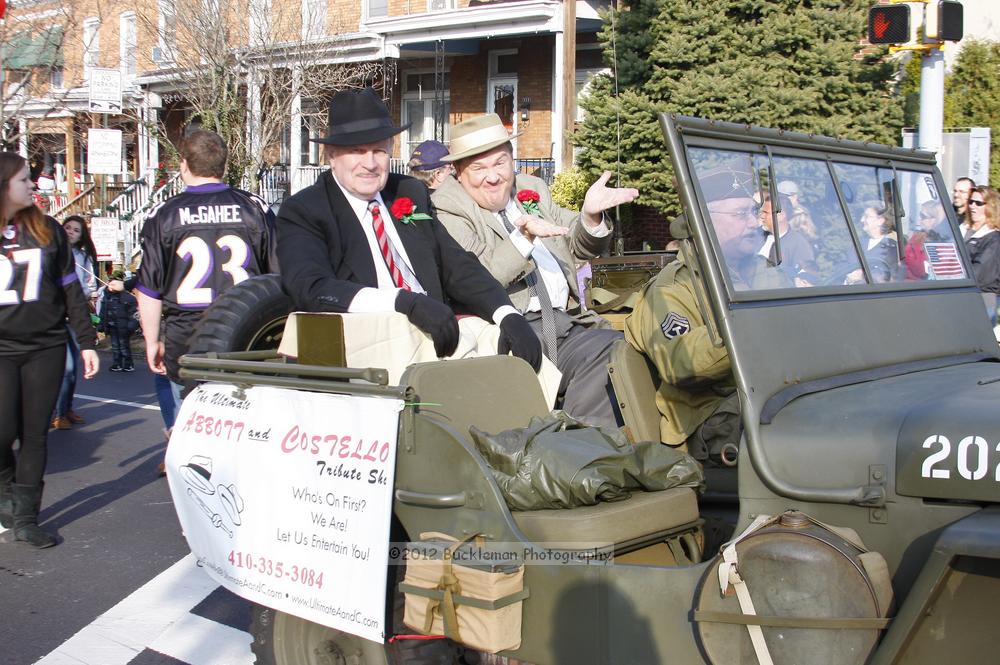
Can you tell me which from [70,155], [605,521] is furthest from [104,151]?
[605,521]

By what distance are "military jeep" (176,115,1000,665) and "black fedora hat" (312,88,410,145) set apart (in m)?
1.11

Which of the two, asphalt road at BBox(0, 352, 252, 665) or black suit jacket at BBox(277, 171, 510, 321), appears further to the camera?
asphalt road at BBox(0, 352, 252, 665)

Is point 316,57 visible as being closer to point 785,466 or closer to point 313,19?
point 313,19

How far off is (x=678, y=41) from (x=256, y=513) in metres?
14.0

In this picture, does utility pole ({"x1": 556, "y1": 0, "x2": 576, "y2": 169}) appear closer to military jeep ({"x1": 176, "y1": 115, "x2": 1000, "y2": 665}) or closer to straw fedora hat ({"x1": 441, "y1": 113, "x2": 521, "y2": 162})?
straw fedora hat ({"x1": 441, "y1": 113, "x2": 521, "y2": 162})

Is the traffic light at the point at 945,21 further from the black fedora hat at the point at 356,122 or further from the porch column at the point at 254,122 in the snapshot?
the porch column at the point at 254,122

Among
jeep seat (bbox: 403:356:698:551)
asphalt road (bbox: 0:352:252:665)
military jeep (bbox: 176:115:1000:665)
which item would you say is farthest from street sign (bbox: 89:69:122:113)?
jeep seat (bbox: 403:356:698:551)

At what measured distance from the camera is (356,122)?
171 inches

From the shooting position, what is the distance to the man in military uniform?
3078 millimetres

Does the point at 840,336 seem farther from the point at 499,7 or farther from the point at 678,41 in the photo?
the point at 499,7

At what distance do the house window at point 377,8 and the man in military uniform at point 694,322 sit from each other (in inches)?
846

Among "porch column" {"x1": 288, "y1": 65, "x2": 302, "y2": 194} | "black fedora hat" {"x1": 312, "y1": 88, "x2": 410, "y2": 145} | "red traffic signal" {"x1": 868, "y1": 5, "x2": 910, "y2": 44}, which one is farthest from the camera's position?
"porch column" {"x1": 288, "y1": 65, "x2": 302, "y2": 194}

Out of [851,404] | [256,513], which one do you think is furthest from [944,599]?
[256,513]

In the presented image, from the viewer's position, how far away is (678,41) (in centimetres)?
1597
